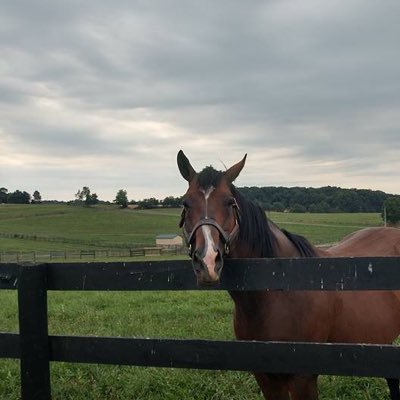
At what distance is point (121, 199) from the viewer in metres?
106

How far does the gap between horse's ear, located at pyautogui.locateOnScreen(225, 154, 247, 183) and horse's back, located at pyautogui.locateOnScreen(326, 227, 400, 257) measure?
81.3 inches

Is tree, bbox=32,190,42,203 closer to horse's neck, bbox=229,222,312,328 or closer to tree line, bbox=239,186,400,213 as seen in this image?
tree line, bbox=239,186,400,213

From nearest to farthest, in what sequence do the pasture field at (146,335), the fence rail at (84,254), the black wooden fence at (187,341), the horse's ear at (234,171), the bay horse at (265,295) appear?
1. the black wooden fence at (187,341)
2. the bay horse at (265,295)
3. the horse's ear at (234,171)
4. the pasture field at (146,335)
5. the fence rail at (84,254)

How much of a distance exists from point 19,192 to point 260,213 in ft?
461

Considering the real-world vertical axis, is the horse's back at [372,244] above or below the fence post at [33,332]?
above

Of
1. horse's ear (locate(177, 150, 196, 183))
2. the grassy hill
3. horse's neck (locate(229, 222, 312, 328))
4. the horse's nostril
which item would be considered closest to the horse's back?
horse's neck (locate(229, 222, 312, 328))

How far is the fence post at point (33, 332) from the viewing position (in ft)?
11.7

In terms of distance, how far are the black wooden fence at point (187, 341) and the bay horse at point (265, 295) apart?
0.34 m

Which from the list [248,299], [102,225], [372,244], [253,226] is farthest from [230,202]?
[102,225]

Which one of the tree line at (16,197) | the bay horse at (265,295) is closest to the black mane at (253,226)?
the bay horse at (265,295)

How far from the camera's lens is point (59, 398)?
5.20 meters

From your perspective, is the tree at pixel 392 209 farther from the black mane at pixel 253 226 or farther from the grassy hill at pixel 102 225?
the black mane at pixel 253 226

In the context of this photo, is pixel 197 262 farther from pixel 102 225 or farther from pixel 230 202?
pixel 102 225

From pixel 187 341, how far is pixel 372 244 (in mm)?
3134
